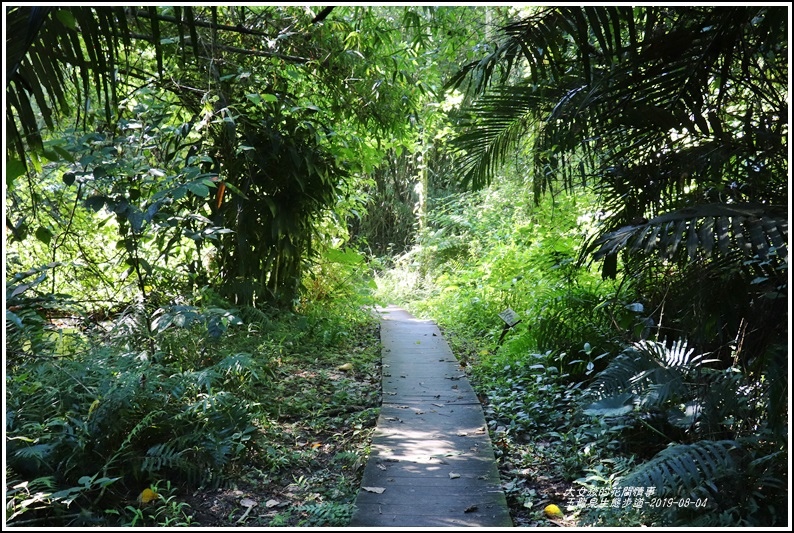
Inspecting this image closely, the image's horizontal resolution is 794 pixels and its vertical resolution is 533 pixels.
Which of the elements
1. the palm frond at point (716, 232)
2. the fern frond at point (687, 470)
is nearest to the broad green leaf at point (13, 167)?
the palm frond at point (716, 232)

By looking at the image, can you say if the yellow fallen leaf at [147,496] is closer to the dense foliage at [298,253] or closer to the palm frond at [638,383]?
the dense foliage at [298,253]

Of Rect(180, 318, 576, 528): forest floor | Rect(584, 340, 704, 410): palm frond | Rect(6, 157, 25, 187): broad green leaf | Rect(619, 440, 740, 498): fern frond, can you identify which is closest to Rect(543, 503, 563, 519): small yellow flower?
Rect(180, 318, 576, 528): forest floor

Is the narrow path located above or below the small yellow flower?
above

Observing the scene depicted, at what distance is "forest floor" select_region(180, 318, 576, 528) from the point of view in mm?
2791

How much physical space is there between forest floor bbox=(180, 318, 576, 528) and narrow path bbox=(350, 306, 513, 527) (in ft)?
0.33

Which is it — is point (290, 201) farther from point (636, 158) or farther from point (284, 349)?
point (636, 158)

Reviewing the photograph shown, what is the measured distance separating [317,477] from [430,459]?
1.96ft

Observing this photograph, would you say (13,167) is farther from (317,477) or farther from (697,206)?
(697,206)

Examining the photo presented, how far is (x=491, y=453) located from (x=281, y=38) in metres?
3.39

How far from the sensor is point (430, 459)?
3.33 meters

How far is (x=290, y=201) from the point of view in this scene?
6.14 meters

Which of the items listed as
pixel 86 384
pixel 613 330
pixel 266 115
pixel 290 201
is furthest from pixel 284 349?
pixel 613 330

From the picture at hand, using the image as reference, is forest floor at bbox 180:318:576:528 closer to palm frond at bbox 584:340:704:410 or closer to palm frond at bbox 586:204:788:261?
palm frond at bbox 584:340:704:410

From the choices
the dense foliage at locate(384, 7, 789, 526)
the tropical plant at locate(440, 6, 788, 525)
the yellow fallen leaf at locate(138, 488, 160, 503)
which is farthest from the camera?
the yellow fallen leaf at locate(138, 488, 160, 503)
